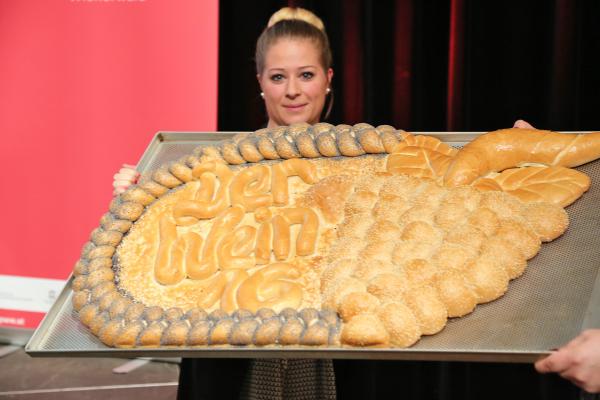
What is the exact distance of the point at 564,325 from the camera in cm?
119

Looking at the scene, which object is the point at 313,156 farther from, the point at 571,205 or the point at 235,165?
the point at 571,205

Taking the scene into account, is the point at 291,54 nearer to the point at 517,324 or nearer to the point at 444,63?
the point at 444,63

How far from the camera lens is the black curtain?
2336 millimetres

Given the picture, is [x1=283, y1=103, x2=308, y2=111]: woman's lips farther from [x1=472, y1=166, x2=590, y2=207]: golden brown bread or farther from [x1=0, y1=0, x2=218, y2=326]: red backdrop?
[x1=0, y1=0, x2=218, y2=326]: red backdrop

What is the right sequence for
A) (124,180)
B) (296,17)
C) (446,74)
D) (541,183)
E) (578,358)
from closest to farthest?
(578,358) → (541,183) → (124,180) → (296,17) → (446,74)

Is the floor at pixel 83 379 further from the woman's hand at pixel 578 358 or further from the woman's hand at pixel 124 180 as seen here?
the woman's hand at pixel 578 358

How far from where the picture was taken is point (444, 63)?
2.53 m

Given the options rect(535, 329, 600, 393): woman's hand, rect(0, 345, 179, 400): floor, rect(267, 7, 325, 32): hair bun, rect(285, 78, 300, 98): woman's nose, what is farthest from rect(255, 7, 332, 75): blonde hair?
rect(0, 345, 179, 400): floor

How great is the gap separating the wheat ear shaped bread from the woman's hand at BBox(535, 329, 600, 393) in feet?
1.43

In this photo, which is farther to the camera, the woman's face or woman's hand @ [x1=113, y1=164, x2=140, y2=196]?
the woman's face

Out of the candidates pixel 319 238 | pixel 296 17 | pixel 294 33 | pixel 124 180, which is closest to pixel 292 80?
pixel 294 33

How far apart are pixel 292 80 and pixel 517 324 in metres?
1.08

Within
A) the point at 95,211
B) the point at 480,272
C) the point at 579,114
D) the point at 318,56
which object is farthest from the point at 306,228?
the point at 95,211

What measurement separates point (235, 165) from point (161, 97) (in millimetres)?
1635
